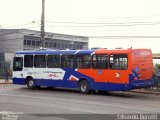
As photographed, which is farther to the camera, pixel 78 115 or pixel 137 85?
pixel 137 85

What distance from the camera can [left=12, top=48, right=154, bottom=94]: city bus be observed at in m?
23.1

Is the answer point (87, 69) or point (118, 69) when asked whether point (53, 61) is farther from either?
point (118, 69)

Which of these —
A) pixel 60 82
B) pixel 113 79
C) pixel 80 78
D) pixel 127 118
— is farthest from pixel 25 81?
pixel 127 118

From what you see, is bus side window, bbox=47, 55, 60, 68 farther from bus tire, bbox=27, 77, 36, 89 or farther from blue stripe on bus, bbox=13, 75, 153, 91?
bus tire, bbox=27, 77, 36, 89

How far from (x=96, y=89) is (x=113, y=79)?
A: 170cm

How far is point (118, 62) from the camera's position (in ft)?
77.0

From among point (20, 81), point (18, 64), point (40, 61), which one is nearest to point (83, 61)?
point (40, 61)

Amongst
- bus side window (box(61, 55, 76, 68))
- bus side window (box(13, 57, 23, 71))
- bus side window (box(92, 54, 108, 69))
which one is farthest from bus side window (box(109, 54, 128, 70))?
bus side window (box(13, 57, 23, 71))

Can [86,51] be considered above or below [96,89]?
above

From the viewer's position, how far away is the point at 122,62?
23.3 meters

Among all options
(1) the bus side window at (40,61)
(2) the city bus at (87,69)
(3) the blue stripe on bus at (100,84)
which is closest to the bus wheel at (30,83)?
(2) the city bus at (87,69)

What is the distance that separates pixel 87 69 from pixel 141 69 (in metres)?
3.71

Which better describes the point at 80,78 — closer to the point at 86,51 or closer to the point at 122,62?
the point at 86,51

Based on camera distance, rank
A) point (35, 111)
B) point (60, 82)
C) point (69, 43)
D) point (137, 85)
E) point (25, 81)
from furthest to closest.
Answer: point (69, 43) → point (25, 81) → point (60, 82) → point (137, 85) → point (35, 111)
